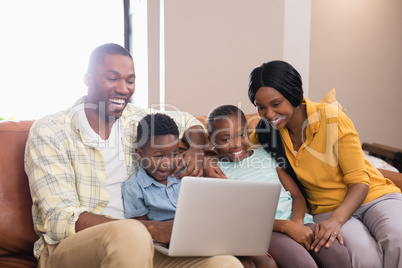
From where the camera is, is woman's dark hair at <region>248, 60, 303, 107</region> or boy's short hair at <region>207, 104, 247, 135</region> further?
boy's short hair at <region>207, 104, 247, 135</region>

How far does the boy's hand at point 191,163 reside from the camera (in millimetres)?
1701

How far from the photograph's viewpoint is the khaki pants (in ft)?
3.67

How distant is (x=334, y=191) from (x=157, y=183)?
2.35 ft

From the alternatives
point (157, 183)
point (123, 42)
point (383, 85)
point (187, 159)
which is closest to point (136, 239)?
point (157, 183)

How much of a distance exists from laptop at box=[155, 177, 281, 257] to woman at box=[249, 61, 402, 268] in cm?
38

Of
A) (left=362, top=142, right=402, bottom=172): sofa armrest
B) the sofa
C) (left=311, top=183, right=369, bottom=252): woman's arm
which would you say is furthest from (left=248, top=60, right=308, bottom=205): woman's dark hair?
(left=362, top=142, right=402, bottom=172): sofa armrest

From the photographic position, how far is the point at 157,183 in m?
1.63

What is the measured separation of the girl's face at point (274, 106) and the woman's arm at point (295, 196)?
0.70ft

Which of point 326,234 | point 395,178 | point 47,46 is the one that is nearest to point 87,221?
point 326,234

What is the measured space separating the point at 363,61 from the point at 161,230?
282 cm

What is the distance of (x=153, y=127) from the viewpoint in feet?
5.49

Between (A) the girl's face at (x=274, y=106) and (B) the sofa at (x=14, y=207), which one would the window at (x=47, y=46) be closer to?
(B) the sofa at (x=14, y=207)

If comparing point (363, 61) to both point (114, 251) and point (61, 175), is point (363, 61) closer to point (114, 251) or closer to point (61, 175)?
point (61, 175)

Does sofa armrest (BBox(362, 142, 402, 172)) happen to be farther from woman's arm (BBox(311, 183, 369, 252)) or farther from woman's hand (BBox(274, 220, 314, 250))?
woman's hand (BBox(274, 220, 314, 250))
